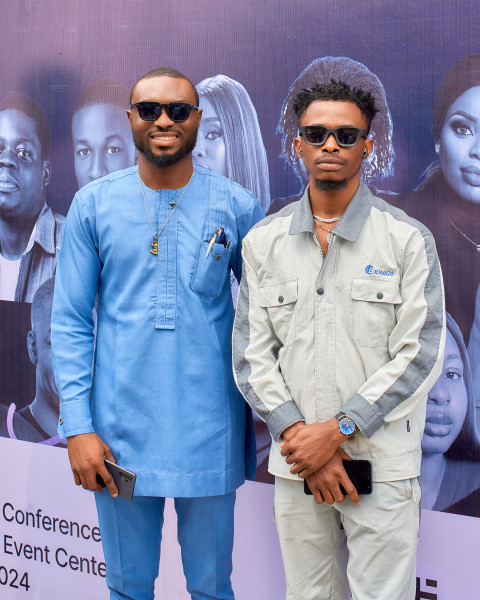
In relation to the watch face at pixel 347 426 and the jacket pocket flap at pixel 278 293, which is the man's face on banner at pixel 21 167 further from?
the watch face at pixel 347 426

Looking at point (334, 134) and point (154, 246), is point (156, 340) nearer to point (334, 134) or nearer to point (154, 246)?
point (154, 246)

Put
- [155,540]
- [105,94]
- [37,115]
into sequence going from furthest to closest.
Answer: [37,115] → [105,94] → [155,540]

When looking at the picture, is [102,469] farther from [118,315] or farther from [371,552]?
[371,552]

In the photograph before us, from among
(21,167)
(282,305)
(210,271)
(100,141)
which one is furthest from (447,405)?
(21,167)

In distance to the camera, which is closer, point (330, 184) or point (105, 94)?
point (330, 184)

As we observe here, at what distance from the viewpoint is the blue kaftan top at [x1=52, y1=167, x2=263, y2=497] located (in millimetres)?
2291

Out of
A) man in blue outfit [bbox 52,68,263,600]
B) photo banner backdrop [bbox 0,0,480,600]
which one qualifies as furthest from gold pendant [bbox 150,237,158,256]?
photo banner backdrop [bbox 0,0,480,600]

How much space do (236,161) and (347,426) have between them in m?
1.24

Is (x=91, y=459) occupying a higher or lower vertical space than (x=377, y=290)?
lower

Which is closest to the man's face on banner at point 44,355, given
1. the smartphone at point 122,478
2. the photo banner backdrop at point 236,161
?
the photo banner backdrop at point 236,161

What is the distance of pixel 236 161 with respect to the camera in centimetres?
293

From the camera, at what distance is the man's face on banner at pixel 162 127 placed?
7.39ft

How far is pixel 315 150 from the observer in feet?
6.88

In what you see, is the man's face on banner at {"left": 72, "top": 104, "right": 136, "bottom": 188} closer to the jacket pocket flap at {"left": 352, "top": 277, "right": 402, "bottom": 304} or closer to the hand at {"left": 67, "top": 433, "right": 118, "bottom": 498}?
the hand at {"left": 67, "top": 433, "right": 118, "bottom": 498}
